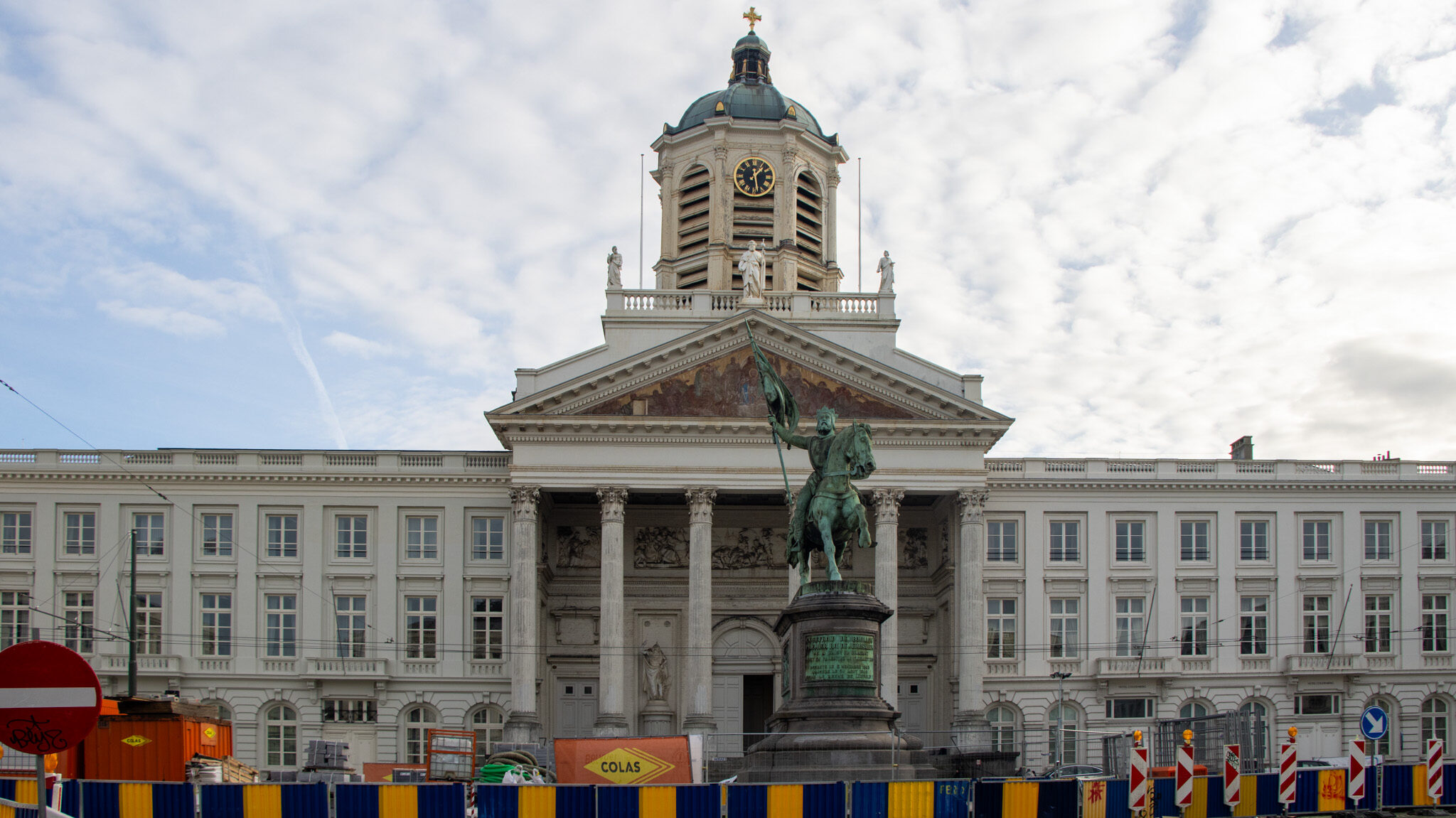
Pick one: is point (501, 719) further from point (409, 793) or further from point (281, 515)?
point (409, 793)

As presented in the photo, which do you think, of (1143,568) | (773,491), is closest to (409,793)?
(773,491)

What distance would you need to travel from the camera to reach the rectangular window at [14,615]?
54.8 metres

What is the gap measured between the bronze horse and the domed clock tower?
40.8 m

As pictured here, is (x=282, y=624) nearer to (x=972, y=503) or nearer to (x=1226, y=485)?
(x=972, y=503)

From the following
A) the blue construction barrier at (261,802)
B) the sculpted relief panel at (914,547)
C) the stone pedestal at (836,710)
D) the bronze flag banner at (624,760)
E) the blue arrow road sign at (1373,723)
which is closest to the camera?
the blue construction barrier at (261,802)

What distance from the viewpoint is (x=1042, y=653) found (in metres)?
56.3

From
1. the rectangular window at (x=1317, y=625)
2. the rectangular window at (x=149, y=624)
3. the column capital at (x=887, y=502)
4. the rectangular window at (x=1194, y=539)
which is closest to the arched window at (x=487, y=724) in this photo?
the rectangular window at (x=149, y=624)

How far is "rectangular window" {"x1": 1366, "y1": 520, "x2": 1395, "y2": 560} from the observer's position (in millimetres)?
57719

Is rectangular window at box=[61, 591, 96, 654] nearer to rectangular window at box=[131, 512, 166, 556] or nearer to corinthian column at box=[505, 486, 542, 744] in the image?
rectangular window at box=[131, 512, 166, 556]

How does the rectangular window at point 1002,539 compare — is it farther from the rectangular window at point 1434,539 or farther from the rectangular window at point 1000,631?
the rectangular window at point 1434,539

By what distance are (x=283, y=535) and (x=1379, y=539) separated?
133 ft

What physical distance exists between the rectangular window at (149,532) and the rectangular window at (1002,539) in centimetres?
2993

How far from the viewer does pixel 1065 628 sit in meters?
56.7

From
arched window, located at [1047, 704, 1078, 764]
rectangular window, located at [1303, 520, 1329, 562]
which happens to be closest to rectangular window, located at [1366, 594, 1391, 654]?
rectangular window, located at [1303, 520, 1329, 562]
